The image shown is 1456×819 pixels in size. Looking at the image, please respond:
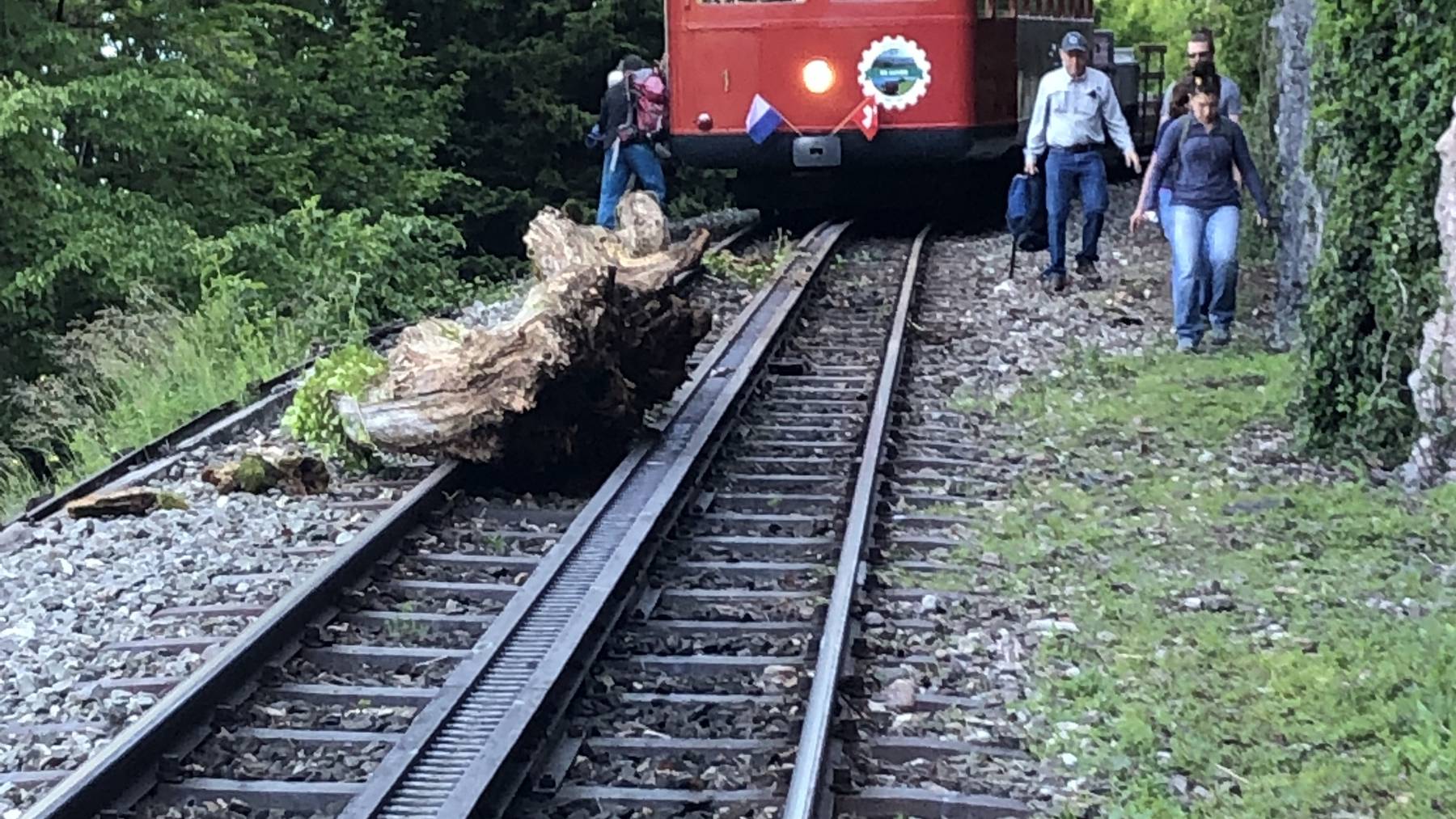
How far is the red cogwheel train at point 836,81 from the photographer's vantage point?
15133mm

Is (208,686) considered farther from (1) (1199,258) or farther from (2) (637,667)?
(1) (1199,258)

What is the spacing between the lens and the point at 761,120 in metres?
15.4

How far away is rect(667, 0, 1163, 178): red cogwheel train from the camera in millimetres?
15133

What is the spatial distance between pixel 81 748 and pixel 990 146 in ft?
40.5

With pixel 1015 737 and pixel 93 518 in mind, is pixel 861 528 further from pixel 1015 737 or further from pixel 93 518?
pixel 93 518

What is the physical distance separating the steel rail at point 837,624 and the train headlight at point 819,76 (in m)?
6.07

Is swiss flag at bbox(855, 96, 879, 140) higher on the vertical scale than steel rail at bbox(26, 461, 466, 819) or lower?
higher

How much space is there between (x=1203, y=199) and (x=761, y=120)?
5766 mm

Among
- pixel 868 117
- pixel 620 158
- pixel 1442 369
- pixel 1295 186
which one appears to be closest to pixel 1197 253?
pixel 1295 186

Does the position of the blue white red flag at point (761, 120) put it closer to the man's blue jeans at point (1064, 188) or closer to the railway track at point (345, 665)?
the man's blue jeans at point (1064, 188)

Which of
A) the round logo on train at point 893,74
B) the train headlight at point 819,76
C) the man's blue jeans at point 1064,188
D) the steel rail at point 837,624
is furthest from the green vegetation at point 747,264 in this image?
the steel rail at point 837,624

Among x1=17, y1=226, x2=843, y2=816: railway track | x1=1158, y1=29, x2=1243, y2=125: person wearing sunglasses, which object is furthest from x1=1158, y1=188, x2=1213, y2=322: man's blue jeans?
x1=17, y1=226, x2=843, y2=816: railway track

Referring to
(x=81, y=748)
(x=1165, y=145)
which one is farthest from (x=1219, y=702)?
(x=1165, y=145)

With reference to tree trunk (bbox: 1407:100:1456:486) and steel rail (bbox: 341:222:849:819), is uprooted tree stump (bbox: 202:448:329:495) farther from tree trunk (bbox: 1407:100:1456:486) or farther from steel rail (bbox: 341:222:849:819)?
tree trunk (bbox: 1407:100:1456:486)
